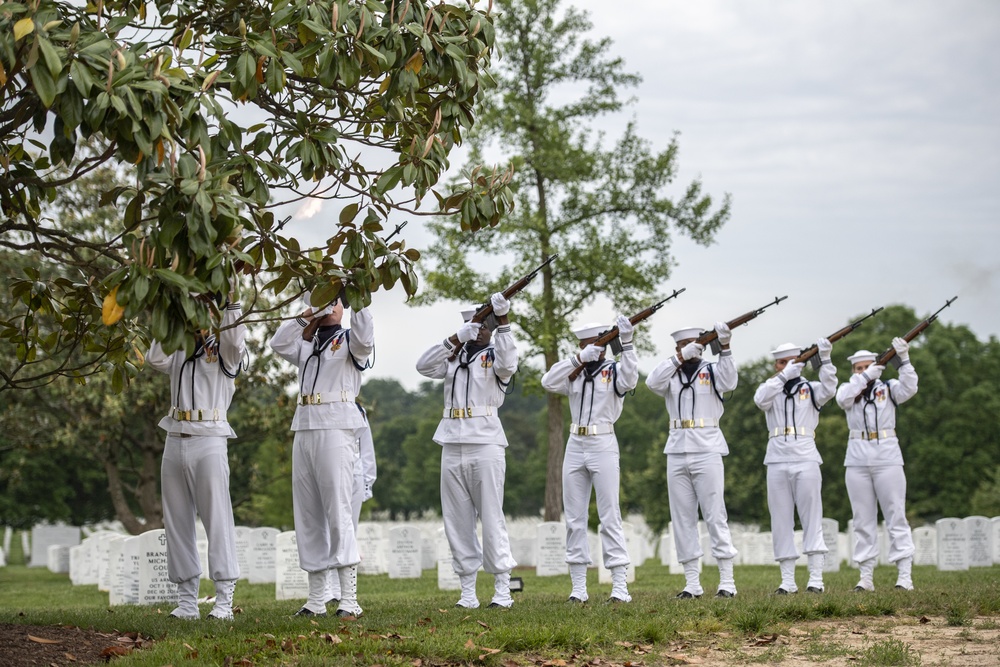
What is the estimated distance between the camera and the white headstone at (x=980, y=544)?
770 inches

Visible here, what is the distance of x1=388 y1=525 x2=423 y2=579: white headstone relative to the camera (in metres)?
18.3

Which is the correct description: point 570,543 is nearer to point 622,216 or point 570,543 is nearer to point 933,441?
point 622,216

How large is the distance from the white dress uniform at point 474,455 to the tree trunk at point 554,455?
10798 millimetres

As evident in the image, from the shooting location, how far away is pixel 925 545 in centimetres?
2217

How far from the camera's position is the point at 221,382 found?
31.2ft

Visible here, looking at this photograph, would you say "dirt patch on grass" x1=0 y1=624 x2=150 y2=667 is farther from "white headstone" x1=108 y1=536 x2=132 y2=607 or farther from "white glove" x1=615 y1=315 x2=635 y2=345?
"white glove" x1=615 y1=315 x2=635 y2=345

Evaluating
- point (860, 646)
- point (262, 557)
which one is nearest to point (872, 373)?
point (860, 646)

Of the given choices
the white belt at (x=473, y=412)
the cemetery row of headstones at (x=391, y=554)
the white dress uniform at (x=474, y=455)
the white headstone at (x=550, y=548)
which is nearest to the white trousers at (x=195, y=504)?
the white dress uniform at (x=474, y=455)

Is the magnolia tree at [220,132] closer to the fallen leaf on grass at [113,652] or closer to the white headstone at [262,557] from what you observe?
the fallen leaf on grass at [113,652]

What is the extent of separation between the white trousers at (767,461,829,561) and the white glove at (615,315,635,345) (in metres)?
2.83

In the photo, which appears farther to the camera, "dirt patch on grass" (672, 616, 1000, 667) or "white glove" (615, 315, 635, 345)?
"white glove" (615, 315, 635, 345)

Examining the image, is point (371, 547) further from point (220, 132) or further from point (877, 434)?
point (220, 132)

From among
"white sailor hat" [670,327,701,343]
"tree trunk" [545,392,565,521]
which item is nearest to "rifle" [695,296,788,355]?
"white sailor hat" [670,327,701,343]

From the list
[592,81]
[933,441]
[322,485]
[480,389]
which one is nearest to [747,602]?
[480,389]
